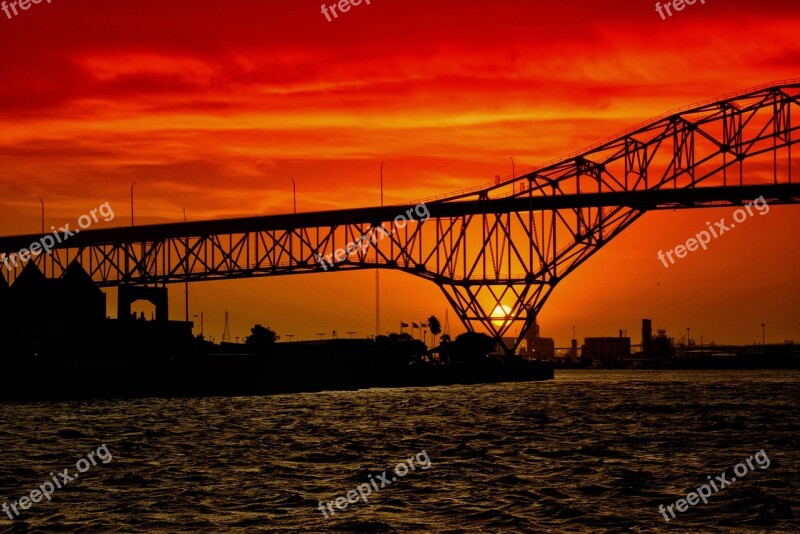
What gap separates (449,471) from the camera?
39.3 m

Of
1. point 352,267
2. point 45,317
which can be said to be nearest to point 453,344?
point 352,267

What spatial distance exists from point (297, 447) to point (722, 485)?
1787 cm

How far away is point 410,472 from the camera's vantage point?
39.0m

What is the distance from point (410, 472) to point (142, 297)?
99.4m

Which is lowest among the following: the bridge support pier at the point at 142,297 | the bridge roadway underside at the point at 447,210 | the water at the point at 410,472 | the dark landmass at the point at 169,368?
the water at the point at 410,472

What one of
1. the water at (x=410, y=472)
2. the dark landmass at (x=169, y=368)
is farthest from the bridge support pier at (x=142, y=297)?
the water at (x=410, y=472)

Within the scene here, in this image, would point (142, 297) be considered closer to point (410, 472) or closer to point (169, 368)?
point (169, 368)

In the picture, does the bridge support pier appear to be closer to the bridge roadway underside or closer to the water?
the bridge roadway underside

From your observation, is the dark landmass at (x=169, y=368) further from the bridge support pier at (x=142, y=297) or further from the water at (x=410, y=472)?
the water at (x=410, y=472)

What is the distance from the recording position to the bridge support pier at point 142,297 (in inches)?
5157

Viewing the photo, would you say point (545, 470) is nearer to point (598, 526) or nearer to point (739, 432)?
point (598, 526)

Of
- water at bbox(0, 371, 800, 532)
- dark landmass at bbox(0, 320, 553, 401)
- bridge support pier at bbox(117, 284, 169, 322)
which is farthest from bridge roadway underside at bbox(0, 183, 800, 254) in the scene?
water at bbox(0, 371, 800, 532)

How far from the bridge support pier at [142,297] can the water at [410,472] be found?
58725 millimetres

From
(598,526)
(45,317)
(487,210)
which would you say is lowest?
(598,526)
